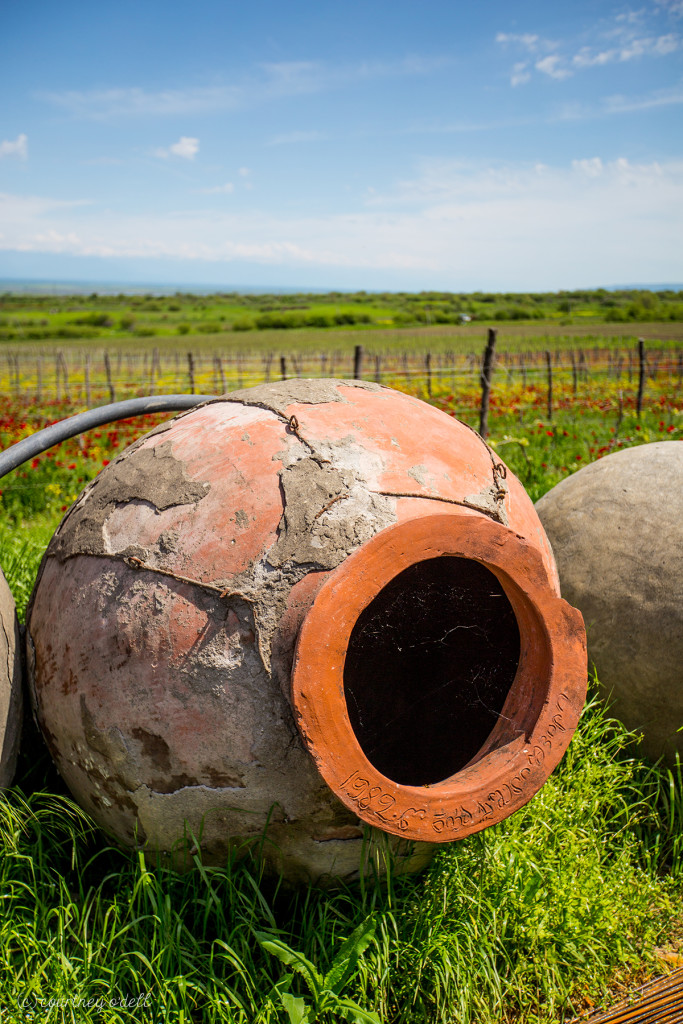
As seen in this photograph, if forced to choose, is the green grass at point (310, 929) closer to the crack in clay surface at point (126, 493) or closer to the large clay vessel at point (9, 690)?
the large clay vessel at point (9, 690)

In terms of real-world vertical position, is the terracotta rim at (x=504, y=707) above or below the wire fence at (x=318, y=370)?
below

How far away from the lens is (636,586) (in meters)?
2.67

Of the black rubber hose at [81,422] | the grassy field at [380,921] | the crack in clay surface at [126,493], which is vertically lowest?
the grassy field at [380,921]

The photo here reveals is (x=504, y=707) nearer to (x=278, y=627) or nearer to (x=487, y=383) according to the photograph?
(x=278, y=627)

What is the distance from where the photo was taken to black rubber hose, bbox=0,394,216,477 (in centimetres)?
245

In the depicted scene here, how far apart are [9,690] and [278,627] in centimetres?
98

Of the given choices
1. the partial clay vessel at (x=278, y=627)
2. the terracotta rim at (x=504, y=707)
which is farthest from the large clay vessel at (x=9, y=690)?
the terracotta rim at (x=504, y=707)

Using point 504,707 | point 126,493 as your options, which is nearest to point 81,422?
point 126,493

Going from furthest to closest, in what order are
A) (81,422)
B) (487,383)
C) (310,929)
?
(487,383) → (81,422) → (310,929)

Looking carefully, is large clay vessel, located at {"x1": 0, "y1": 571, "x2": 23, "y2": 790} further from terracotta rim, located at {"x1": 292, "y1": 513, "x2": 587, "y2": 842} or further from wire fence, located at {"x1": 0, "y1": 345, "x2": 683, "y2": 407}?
wire fence, located at {"x1": 0, "y1": 345, "x2": 683, "y2": 407}

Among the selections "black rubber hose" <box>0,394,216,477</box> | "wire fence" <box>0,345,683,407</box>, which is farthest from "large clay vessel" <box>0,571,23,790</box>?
"wire fence" <box>0,345,683,407</box>

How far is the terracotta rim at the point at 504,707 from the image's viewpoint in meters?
1.60

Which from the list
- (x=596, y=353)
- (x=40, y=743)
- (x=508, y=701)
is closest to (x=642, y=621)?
(x=508, y=701)

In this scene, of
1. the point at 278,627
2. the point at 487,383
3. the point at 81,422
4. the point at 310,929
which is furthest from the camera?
the point at 487,383
